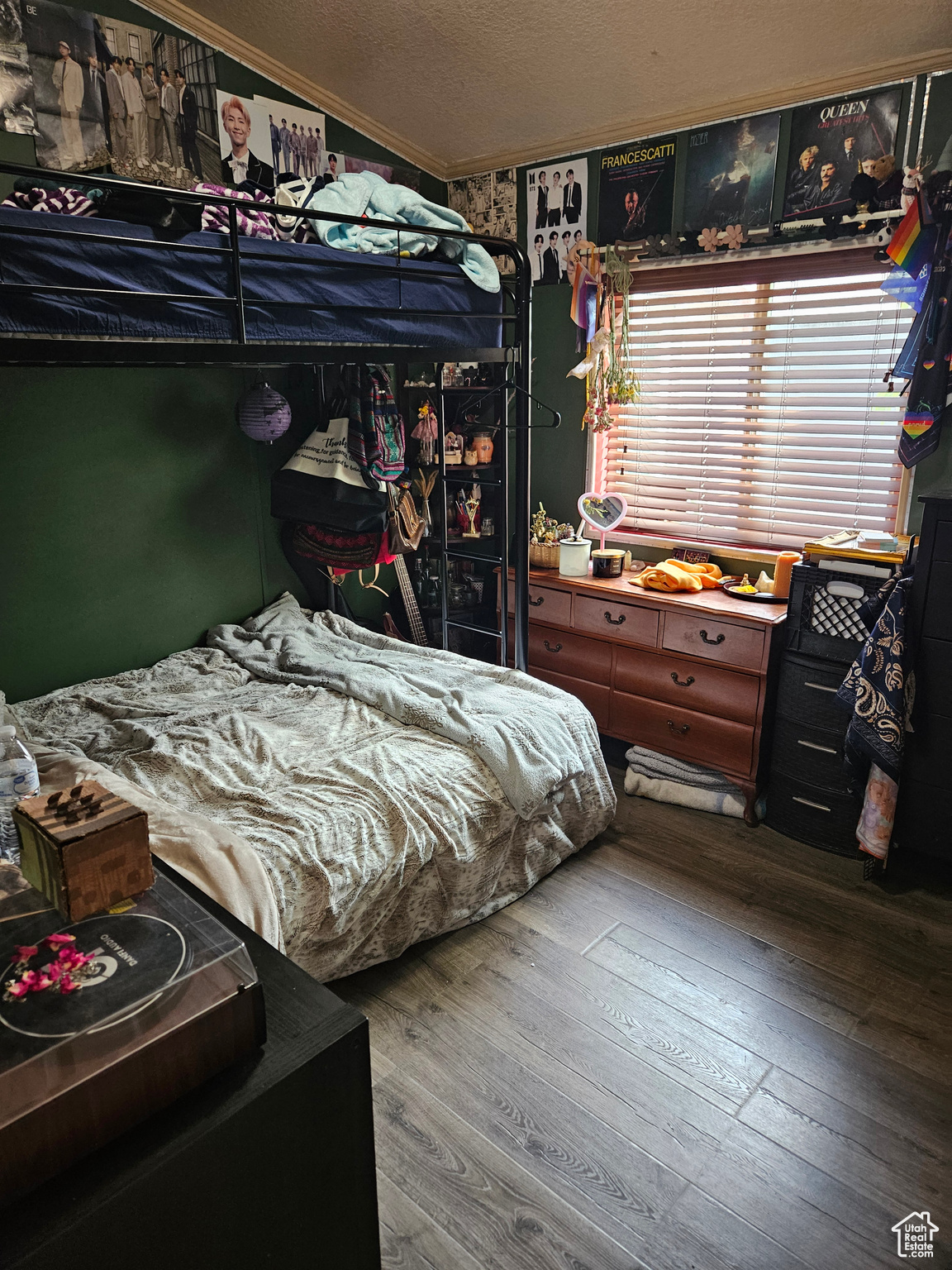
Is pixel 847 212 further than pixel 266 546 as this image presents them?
No

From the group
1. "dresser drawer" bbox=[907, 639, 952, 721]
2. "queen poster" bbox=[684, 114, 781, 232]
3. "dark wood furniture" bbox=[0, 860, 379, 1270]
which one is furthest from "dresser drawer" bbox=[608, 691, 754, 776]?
"dark wood furniture" bbox=[0, 860, 379, 1270]

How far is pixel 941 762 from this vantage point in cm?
262

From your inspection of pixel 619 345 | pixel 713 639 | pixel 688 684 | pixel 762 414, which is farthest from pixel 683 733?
pixel 619 345

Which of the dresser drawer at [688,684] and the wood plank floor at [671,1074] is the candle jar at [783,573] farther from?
the wood plank floor at [671,1074]

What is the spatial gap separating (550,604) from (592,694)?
44 centimetres

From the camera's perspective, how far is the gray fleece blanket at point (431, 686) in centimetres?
256

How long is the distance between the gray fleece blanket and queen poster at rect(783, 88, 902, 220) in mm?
2035

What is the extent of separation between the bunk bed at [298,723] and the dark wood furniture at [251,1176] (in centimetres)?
96

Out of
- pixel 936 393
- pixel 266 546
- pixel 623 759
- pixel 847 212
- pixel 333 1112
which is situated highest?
pixel 847 212

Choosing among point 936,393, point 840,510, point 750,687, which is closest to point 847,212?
point 936,393

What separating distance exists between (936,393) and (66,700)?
3.20 meters

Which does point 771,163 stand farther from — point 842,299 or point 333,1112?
point 333,1112

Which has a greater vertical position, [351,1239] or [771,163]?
[771,163]

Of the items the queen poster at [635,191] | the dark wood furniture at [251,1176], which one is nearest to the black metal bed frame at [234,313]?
the queen poster at [635,191]
